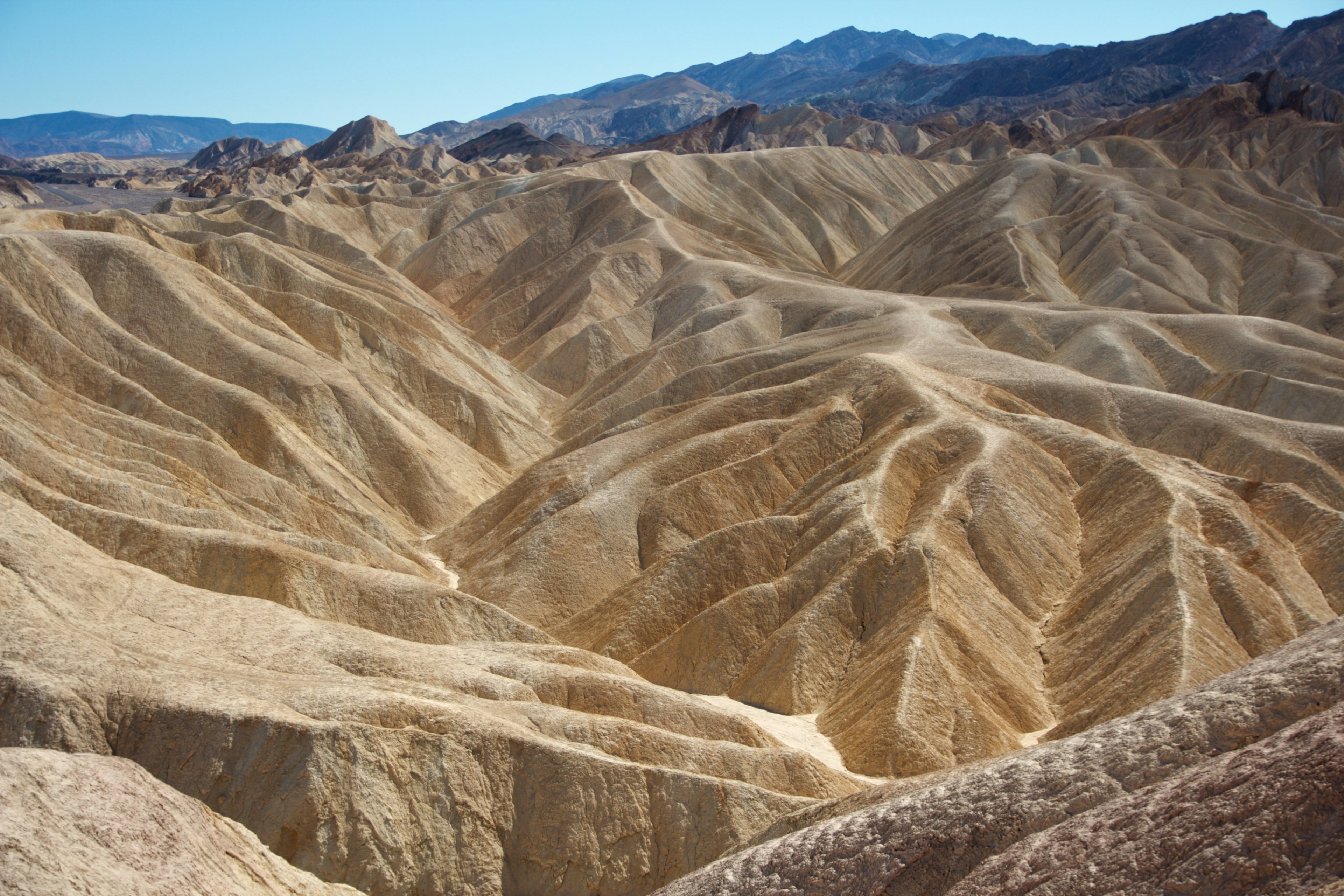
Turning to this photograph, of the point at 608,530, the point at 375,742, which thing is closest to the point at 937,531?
the point at 608,530

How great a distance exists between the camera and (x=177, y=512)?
3528 cm

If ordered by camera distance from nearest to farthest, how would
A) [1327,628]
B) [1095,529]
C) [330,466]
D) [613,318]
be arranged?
[1327,628], [1095,529], [330,466], [613,318]

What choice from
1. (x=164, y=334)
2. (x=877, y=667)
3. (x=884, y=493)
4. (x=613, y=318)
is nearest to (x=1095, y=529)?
(x=884, y=493)

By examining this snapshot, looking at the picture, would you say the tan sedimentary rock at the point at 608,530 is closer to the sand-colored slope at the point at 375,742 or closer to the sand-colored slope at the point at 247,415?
the sand-colored slope at the point at 375,742

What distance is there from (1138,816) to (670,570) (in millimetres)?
31184

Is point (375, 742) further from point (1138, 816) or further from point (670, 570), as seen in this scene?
point (670, 570)

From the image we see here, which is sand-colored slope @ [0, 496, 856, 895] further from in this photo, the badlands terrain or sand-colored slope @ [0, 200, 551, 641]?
sand-colored slope @ [0, 200, 551, 641]

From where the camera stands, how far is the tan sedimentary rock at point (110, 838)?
517 inches

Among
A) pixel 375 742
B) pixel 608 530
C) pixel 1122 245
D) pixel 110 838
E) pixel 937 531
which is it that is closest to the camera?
pixel 110 838

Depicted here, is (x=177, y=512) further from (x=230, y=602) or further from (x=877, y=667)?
(x=877, y=667)

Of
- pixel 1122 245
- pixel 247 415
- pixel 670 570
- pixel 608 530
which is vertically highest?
pixel 1122 245

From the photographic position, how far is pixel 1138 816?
33.5 ft

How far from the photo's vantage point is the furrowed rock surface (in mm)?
Result: 9141

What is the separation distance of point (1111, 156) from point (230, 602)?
138 meters
